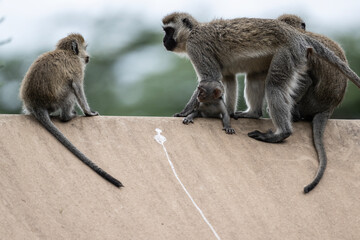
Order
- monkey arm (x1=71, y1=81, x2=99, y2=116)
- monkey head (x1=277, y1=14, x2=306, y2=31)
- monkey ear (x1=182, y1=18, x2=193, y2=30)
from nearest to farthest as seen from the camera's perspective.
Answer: monkey arm (x1=71, y1=81, x2=99, y2=116)
monkey ear (x1=182, y1=18, x2=193, y2=30)
monkey head (x1=277, y1=14, x2=306, y2=31)

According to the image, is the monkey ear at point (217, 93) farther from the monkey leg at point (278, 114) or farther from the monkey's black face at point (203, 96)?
the monkey leg at point (278, 114)

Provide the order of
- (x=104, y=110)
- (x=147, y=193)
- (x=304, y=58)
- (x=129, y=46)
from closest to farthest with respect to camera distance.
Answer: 1. (x=147, y=193)
2. (x=304, y=58)
3. (x=104, y=110)
4. (x=129, y=46)

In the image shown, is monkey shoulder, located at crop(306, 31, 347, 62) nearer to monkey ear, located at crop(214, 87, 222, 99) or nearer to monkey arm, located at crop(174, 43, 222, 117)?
monkey arm, located at crop(174, 43, 222, 117)

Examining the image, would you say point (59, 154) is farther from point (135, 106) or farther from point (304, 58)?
point (135, 106)

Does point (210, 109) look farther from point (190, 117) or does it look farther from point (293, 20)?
point (293, 20)

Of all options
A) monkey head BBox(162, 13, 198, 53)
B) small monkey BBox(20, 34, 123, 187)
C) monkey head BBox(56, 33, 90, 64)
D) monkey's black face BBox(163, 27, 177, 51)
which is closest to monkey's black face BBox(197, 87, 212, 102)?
monkey head BBox(162, 13, 198, 53)

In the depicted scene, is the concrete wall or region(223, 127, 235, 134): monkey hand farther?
region(223, 127, 235, 134): monkey hand

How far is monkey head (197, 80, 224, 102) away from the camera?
716 cm

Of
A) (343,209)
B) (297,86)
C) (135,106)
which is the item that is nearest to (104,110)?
(135,106)

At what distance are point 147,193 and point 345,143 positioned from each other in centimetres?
280

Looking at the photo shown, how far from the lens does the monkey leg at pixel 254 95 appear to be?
776 cm

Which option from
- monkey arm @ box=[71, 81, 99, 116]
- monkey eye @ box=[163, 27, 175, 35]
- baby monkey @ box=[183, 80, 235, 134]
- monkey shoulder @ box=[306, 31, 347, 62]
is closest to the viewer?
monkey arm @ box=[71, 81, 99, 116]

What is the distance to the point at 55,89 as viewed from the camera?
6348mm

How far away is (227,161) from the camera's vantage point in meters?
6.57
